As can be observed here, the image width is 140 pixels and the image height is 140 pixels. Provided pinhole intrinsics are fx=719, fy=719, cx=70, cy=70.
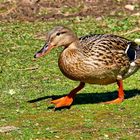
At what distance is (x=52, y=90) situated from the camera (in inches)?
438

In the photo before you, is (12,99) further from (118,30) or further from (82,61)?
(118,30)

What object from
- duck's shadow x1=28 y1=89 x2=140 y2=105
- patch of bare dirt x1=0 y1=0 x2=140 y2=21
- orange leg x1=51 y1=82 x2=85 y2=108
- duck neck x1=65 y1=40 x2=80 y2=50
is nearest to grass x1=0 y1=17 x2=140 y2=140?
duck's shadow x1=28 y1=89 x2=140 y2=105

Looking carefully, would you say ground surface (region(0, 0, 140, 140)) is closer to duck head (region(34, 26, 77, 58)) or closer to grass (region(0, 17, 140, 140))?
grass (region(0, 17, 140, 140))

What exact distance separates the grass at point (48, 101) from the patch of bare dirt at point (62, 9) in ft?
4.28

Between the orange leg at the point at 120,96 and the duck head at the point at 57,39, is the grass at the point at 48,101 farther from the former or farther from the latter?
the duck head at the point at 57,39

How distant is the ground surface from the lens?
340 inches

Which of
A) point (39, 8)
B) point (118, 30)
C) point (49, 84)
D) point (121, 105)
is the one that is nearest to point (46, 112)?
point (121, 105)

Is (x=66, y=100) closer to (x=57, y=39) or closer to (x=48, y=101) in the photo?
(x=48, y=101)

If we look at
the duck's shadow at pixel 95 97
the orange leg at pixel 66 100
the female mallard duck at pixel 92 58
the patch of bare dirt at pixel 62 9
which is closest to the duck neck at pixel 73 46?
the female mallard duck at pixel 92 58

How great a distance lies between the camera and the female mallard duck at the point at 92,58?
9594 mm

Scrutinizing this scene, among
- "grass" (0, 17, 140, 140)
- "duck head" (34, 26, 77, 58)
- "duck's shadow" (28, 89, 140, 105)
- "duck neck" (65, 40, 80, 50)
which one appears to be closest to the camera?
"grass" (0, 17, 140, 140)

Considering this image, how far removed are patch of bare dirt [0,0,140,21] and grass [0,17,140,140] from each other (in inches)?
51.4

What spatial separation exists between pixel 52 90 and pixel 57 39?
5.66 ft

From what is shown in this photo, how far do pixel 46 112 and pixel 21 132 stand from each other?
1131mm
